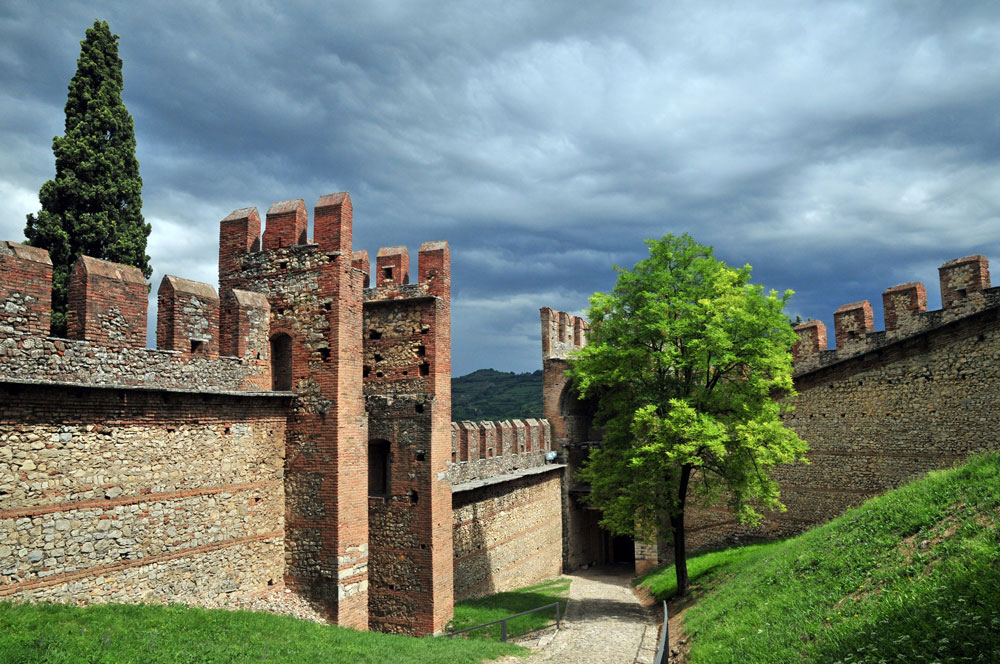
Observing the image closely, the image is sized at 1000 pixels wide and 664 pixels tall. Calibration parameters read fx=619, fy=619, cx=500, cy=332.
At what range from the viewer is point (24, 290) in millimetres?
8570

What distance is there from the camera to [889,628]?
22.6ft

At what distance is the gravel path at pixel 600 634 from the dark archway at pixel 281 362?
7.28 meters

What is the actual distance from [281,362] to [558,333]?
17030mm

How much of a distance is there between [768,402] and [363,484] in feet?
35.4

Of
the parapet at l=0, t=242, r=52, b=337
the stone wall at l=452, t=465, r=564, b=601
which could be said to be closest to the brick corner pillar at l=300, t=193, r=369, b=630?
the parapet at l=0, t=242, r=52, b=337

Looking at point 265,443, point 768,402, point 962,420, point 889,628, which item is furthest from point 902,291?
point 265,443

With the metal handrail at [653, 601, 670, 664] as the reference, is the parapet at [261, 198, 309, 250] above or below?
above

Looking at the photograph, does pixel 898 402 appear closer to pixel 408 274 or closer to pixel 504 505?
pixel 504 505

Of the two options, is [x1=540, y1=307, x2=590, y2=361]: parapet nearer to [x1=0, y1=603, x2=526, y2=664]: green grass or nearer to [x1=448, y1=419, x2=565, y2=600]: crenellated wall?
[x1=448, y1=419, x2=565, y2=600]: crenellated wall

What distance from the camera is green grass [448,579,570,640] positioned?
50.6ft

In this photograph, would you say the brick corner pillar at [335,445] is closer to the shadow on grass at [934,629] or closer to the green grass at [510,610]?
the green grass at [510,610]

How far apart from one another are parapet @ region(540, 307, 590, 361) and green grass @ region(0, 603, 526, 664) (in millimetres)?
17309

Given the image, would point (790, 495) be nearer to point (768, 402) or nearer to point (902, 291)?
point (768, 402)

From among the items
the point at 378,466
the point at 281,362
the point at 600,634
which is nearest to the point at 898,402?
the point at 600,634
